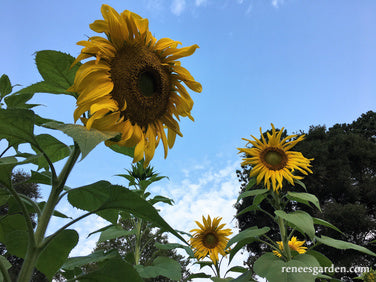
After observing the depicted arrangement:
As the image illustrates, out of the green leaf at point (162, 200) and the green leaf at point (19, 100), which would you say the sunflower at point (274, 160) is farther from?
the green leaf at point (19, 100)

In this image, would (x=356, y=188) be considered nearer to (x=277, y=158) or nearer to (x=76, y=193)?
(x=277, y=158)

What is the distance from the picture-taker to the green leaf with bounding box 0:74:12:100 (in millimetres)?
1235

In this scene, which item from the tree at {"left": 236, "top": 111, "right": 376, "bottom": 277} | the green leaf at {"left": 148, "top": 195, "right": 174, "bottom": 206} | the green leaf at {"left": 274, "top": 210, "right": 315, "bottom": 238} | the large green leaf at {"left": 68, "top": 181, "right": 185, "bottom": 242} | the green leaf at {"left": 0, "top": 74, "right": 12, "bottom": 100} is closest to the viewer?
the large green leaf at {"left": 68, "top": 181, "right": 185, "bottom": 242}

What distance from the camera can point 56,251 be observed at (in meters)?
0.91

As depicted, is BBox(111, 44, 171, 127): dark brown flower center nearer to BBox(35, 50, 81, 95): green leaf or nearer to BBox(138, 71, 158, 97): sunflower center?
BBox(138, 71, 158, 97): sunflower center

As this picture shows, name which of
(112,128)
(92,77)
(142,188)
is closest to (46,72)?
(92,77)

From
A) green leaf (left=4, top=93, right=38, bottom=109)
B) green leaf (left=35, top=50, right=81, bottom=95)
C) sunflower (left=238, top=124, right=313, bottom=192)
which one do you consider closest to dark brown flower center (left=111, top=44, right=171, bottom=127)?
green leaf (left=35, top=50, right=81, bottom=95)

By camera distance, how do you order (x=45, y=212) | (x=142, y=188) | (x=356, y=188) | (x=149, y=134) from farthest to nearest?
(x=356, y=188)
(x=142, y=188)
(x=149, y=134)
(x=45, y=212)

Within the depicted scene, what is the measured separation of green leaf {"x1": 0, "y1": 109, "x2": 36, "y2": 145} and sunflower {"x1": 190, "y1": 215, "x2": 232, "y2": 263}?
3516mm

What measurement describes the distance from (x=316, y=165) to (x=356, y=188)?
234 centimetres

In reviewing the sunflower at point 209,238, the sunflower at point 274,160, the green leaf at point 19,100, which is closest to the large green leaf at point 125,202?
the green leaf at point 19,100

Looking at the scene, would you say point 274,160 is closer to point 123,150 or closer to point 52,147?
point 123,150

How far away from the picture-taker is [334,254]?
14102mm

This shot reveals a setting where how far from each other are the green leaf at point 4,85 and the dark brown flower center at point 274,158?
2251mm
